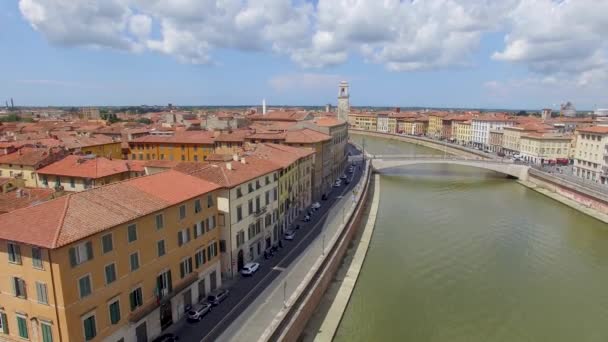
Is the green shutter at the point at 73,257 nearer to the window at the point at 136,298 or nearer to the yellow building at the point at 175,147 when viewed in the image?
the window at the point at 136,298

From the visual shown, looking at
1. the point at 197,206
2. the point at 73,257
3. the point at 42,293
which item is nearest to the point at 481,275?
the point at 197,206

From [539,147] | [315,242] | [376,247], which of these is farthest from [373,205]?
[539,147]

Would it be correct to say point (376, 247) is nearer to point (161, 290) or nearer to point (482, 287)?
point (482, 287)

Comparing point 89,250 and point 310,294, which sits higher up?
point 89,250

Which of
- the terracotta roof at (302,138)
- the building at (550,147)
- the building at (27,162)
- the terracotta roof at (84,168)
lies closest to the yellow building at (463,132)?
the building at (550,147)

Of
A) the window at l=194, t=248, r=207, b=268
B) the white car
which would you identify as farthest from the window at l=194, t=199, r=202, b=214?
the white car

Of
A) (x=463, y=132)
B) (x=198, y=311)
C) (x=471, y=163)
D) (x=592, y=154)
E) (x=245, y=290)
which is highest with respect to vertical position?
(x=463, y=132)

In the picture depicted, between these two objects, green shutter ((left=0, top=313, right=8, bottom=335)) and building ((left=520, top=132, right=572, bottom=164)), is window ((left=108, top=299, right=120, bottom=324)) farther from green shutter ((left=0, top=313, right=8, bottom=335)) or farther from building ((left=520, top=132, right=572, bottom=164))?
building ((left=520, top=132, right=572, bottom=164))

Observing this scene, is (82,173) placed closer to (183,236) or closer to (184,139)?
(183,236)
